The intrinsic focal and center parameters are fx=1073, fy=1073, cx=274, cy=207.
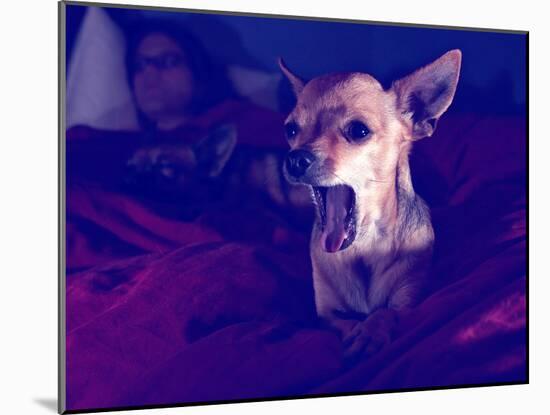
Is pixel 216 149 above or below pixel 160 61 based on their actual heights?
below

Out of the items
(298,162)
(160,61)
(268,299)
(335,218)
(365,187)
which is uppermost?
(160,61)

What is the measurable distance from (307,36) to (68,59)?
118cm

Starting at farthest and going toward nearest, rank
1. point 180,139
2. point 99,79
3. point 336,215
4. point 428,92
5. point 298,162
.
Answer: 1. point 428,92
2. point 336,215
3. point 298,162
4. point 180,139
5. point 99,79

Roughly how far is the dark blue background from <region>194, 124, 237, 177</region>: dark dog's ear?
1.16 ft

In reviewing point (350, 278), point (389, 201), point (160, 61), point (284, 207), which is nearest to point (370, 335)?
point (350, 278)

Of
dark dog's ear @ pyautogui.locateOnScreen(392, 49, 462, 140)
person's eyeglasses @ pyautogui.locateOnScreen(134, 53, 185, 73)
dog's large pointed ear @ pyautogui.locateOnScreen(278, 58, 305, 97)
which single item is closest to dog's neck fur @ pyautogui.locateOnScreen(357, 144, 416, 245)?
dark dog's ear @ pyautogui.locateOnScreen(392, 49, 462, 140)

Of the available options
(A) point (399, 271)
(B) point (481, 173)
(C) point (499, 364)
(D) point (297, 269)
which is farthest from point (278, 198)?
(C) point (499, 364)

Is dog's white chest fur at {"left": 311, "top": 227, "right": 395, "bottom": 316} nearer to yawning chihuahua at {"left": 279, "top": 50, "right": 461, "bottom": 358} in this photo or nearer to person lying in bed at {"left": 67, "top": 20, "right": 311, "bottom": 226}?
yawning chihuahua at {"left": 279, "top": 50, "right": 461, "bottom": 358}

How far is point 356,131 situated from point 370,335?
103 centimetres

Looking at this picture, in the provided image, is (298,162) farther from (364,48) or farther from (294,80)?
(364,48)

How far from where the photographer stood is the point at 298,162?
523 centimetres

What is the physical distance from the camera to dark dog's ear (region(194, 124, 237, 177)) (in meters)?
5.13

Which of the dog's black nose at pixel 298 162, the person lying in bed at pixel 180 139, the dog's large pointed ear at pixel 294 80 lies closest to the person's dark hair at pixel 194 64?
Answer: the person lying in bed at pixel 180 139

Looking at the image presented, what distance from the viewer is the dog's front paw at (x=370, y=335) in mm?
5375
